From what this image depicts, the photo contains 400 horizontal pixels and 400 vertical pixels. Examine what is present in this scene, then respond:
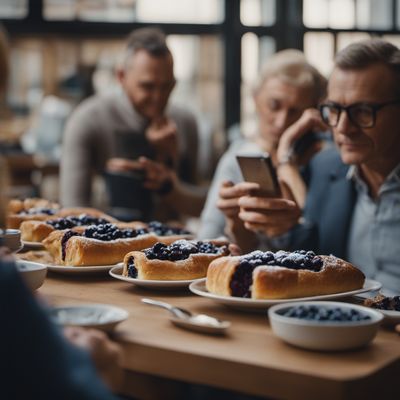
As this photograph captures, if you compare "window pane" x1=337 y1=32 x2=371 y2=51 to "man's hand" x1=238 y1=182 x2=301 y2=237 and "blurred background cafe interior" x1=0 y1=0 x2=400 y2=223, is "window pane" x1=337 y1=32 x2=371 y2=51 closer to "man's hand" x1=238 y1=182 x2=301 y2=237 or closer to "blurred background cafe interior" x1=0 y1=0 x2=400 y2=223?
"blurred background cafe interior" x1=0 y1=0 x2=400 y2=223

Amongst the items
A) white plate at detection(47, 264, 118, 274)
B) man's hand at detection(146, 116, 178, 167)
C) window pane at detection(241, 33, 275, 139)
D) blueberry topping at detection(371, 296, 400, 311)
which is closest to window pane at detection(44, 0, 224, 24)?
window pane at detection(241, 33, 275, 139)

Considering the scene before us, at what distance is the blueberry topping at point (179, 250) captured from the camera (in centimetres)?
196

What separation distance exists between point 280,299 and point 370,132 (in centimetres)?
113

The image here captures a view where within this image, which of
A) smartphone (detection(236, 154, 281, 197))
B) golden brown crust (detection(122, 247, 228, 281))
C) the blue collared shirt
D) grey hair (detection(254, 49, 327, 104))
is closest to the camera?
golden brown crust (detection(122, 247, 228, 281))

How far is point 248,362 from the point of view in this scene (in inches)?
54.3

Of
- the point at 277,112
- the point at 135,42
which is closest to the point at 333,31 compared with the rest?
the point at 135,42

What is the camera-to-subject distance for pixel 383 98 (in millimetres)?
2723

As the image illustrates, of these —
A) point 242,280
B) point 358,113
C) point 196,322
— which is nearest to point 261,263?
point 242,280

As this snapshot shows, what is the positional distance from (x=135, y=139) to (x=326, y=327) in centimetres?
279

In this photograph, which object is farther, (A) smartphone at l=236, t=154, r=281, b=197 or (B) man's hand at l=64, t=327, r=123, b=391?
(A) smartphone at l=236, t=154, r=281, b=197

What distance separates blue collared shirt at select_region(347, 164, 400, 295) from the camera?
2.79 meters

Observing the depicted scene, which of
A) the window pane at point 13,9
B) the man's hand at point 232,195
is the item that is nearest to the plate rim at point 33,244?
the man's hand at point 232,195

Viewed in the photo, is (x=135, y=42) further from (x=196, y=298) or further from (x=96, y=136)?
(x=196, y=298)

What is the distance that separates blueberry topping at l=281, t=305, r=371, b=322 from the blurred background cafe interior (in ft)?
15.7
